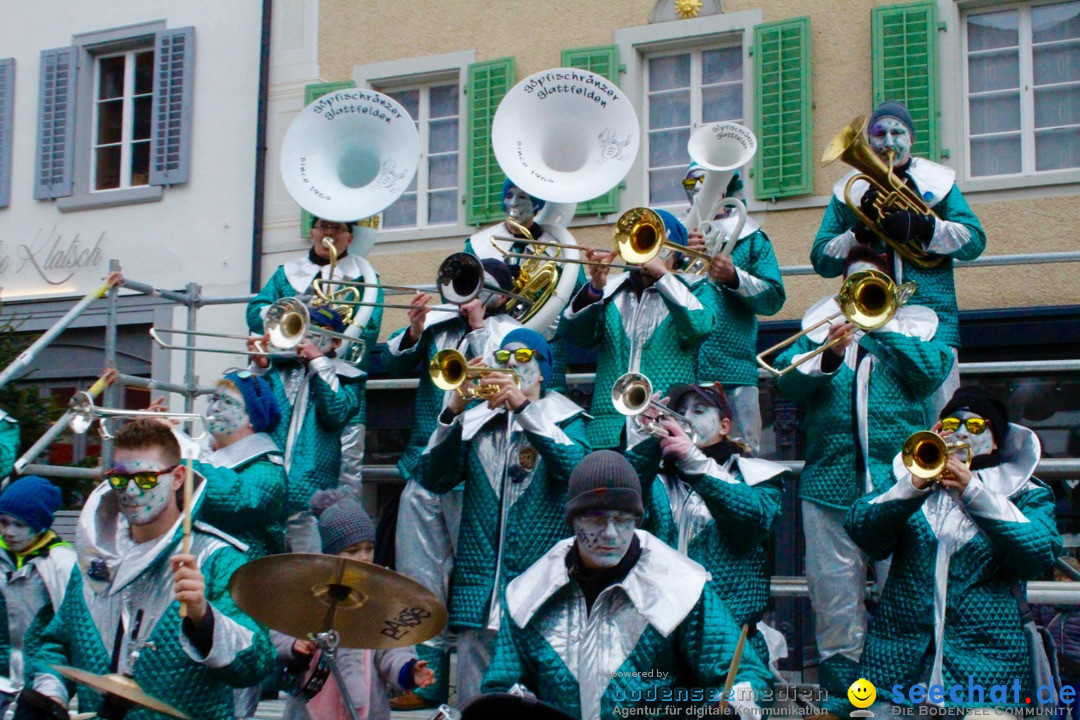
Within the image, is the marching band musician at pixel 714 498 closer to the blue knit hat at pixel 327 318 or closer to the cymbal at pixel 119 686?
the cymbal at pixel 119 686

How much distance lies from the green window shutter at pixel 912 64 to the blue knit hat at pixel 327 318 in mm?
4193

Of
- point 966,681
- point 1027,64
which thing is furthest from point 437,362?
point 1027,64

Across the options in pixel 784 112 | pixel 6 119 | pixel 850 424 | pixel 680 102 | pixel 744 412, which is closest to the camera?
pixel 850 424

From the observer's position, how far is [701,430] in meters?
6.34

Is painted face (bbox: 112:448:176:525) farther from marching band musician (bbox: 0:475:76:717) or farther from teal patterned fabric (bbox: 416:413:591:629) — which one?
teal patterned fabric (bbox: 416:413:591:629)

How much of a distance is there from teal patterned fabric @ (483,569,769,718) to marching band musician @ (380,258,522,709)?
5.77 feet

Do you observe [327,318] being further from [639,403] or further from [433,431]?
[639,403]

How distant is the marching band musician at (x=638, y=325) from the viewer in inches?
270

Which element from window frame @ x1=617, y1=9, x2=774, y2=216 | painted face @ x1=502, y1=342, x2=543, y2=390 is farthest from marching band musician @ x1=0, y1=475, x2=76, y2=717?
window frame @ x1=617, y1=9, x2=774, y2=216

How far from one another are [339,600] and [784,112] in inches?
257

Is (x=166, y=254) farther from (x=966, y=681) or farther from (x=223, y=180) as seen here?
(x=966, y=681)

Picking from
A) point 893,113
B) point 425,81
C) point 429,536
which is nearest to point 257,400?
point 429,536

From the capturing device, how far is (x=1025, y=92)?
1009 centimetres

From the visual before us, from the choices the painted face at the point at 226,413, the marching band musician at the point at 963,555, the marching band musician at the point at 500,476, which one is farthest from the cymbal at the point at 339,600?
the painted face at the point at 226,413
